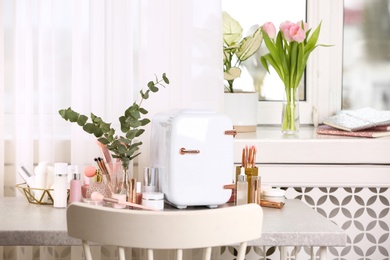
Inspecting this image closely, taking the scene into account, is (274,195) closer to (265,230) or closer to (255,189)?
(255,189)

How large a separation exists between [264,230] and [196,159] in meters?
0.33

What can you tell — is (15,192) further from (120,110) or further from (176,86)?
(176,86)

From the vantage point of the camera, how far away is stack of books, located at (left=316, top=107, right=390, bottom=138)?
2.67m

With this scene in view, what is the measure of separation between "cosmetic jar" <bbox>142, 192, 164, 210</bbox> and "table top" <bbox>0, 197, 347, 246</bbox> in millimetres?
229

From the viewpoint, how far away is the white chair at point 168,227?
149cm

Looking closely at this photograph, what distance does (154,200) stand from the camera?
207cm

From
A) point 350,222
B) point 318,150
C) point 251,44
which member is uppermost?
point 251,44

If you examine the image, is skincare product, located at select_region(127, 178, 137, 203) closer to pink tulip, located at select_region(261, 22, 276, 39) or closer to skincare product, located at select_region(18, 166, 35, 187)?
skincare product, located at select_region(18, 166, 35, 187)

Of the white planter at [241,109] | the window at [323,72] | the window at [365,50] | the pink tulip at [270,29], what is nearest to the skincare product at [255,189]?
the white planter at [241,109]

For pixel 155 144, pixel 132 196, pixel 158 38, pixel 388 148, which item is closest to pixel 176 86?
pixel 158 38

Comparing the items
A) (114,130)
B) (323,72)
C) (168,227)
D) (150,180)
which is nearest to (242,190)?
(150,180)

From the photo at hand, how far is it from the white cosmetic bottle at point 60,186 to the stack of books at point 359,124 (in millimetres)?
1034

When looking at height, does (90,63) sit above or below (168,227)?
above

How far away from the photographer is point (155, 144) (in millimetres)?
2246
